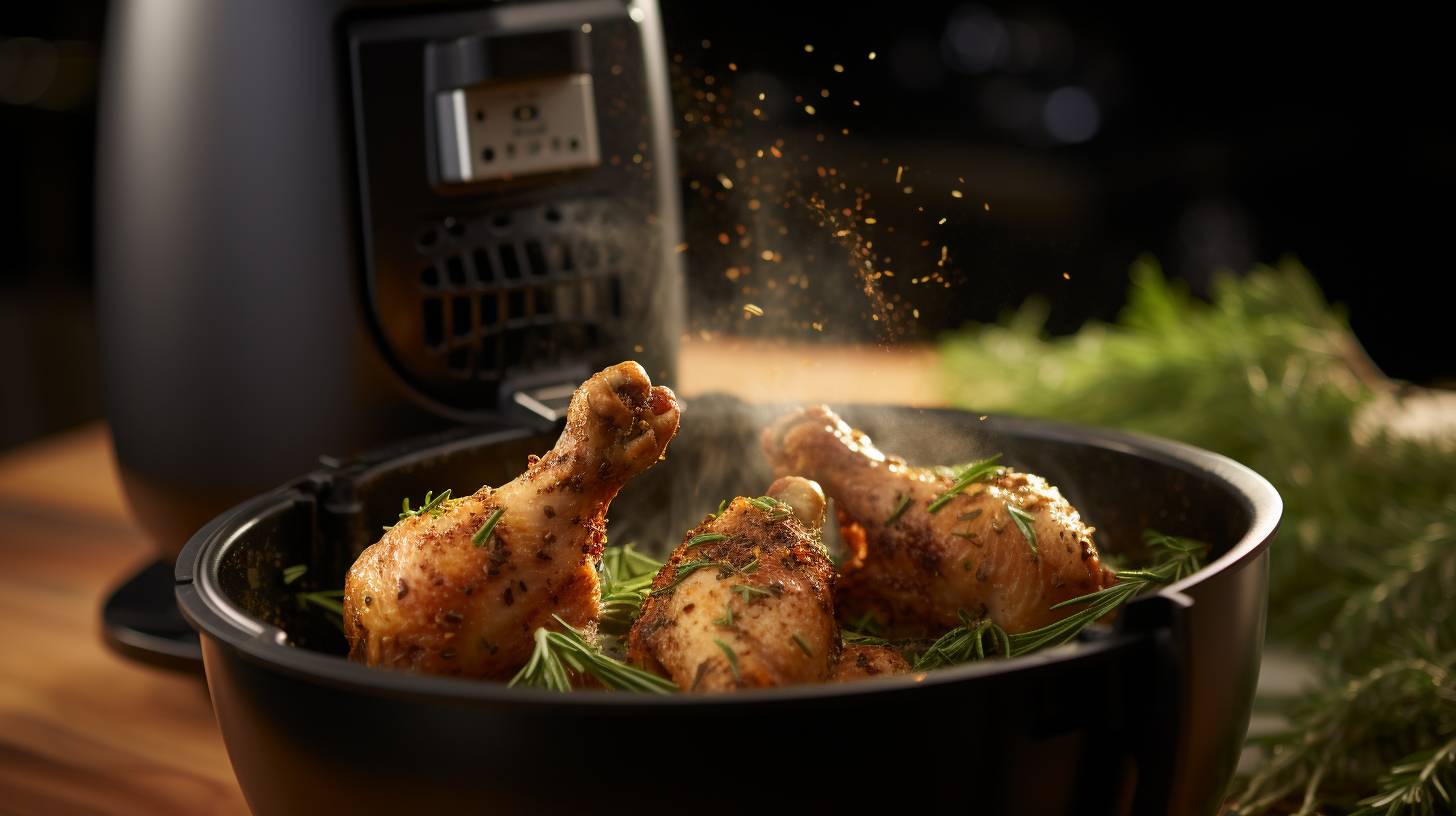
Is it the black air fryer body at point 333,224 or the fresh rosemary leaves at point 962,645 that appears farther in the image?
the black air fryer body at point 333,224

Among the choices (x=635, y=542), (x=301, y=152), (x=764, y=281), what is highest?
(x=301, y=152)

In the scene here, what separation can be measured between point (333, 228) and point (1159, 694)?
0.82 metres

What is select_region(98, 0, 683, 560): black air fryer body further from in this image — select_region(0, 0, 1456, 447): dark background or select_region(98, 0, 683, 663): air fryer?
select_region(0, 0, 1456, 447): dark background

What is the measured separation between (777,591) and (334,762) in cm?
26

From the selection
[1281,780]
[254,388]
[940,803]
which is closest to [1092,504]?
[1281,780]

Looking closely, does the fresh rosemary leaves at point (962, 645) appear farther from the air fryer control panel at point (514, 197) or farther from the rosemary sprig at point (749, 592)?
the air fryer control panel at point (514, 197)

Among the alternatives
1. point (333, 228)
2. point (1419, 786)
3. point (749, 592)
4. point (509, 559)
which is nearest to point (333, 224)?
point (333, 228)

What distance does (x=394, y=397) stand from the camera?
3.97ft

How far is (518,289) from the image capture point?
Answer: 1236mm

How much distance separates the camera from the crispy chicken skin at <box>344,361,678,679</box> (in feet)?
2.62

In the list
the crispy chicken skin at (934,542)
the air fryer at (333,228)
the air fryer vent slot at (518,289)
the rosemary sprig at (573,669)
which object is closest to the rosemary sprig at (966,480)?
the crispy chicken skin at (934,542)

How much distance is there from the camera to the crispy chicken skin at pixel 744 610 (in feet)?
2.38

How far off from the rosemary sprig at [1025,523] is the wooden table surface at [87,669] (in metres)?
0.22

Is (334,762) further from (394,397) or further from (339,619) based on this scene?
(394,397)
